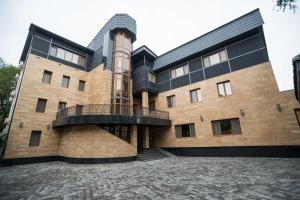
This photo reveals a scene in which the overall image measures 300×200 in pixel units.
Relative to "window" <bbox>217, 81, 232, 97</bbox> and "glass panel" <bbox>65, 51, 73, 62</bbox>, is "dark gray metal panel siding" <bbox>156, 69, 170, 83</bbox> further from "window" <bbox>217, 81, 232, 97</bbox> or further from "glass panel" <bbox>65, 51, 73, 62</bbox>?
"glass panel" <bbox>65, 51, 73, 62</bbox>

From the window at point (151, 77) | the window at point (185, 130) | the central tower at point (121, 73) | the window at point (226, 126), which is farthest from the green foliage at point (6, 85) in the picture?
the window at point (226, 126)

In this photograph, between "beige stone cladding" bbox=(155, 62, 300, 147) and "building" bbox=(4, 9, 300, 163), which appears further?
"building" bbox=(4, 9, 300, 163)

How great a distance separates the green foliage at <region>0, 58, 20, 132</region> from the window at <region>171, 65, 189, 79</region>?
20.9 m

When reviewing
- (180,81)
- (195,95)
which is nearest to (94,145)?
(195,95)

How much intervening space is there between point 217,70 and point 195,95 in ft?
10.5

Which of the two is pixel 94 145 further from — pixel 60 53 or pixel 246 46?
pixel 246 46

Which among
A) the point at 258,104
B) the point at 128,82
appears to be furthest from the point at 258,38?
the point at 128,82

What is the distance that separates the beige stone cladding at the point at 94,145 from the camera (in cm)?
1158

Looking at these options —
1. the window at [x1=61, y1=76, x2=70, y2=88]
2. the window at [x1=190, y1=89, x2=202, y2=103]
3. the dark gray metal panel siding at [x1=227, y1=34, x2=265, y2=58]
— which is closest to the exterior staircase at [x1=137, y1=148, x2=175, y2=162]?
the window at [x1=190, y1=89, x2=202, y2=103]

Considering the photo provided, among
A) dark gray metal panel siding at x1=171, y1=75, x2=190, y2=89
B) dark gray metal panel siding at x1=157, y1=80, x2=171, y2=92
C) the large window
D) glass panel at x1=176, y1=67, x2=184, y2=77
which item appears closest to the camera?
the large window

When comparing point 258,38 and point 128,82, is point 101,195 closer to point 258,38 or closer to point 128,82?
point 128,82

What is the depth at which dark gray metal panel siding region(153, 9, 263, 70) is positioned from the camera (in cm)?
1243

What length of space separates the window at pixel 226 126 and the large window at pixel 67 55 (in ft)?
54.2

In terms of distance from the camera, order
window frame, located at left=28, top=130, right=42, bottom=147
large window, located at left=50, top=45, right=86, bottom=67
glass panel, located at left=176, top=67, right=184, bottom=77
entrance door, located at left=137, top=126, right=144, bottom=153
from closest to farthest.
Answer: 1. window frame, located at left=28, top=130, right=42, bottom=147
2. entrance door, located at left=137, top=126, right=144, bottom=153
3. large window, located at left=50, top=45, right=86, bottom=67
4. glass panel, located at left=176, top=67, right=184, bottom=77
